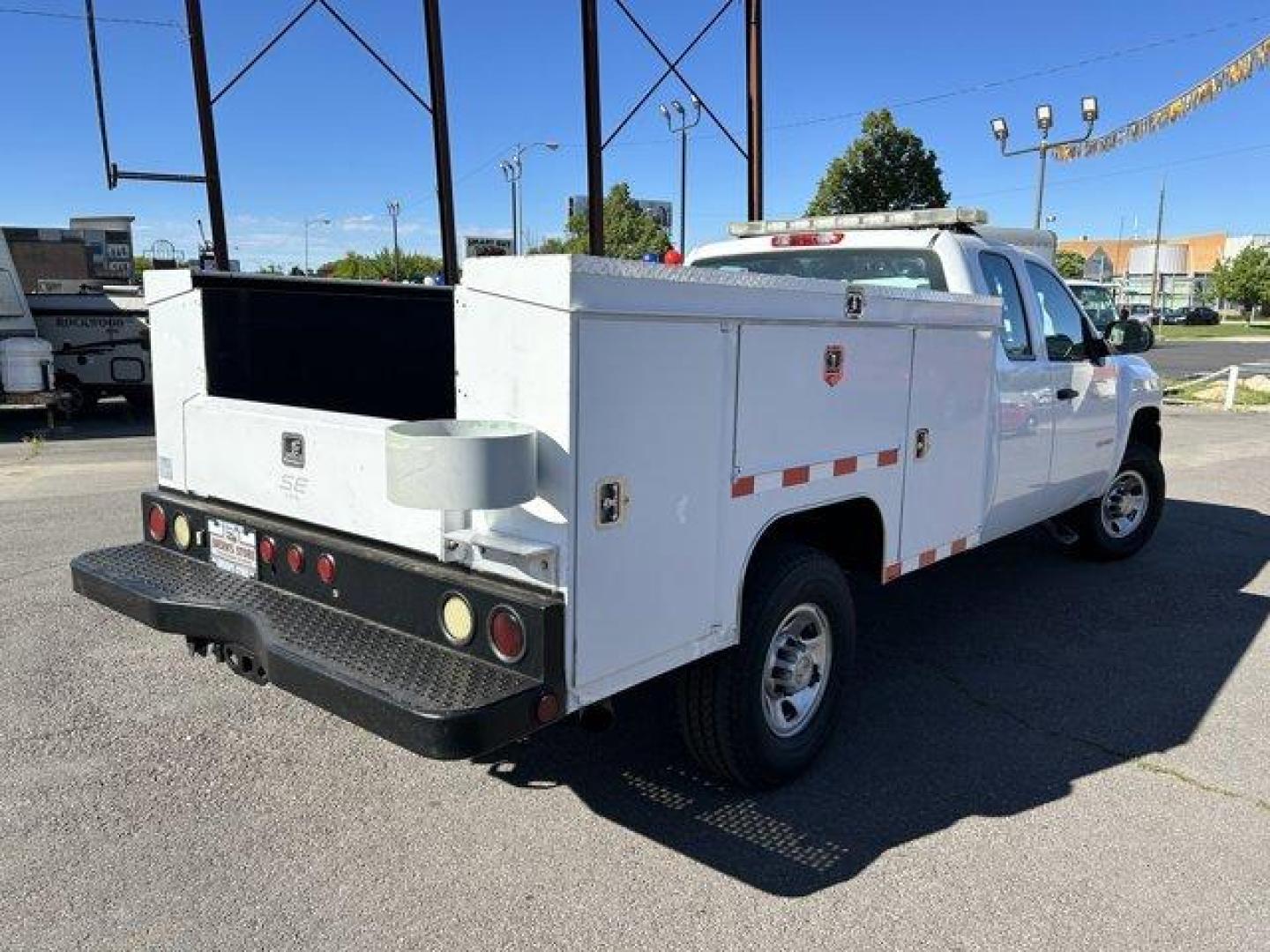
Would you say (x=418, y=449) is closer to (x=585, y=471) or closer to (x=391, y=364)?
(x=585, y=471)

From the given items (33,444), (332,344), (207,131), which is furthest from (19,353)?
(332,344)

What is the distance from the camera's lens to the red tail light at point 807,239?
5.05m

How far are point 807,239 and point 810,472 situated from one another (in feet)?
7.04

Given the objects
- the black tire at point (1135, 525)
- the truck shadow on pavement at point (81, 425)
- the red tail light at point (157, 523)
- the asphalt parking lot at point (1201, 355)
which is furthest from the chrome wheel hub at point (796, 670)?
the asphalt parking lot at point (1201, 355)

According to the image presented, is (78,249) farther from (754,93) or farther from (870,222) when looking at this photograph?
(870,222)

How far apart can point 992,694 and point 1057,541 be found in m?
3.22

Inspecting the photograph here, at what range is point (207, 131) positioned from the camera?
7.02 metres

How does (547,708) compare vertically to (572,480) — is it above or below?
below

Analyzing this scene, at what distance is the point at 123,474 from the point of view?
9.92 metres

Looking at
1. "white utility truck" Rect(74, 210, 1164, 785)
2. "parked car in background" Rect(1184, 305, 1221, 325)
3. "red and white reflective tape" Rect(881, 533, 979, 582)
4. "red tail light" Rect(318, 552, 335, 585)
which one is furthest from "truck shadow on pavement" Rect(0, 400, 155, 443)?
"parked car in background" Rect(1184, 305, 1221, 325)

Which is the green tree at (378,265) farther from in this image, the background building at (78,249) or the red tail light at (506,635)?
the red tail light at (506,635)

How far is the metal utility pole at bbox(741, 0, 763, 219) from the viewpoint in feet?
29.0

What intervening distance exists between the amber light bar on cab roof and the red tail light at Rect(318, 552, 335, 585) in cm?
311

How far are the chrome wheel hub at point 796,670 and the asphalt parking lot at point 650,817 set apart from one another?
0.27 m
